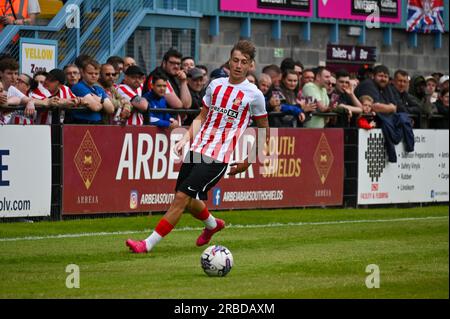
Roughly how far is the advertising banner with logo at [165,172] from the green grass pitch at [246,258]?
1.31 ft

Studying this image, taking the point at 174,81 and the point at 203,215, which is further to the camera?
the point at 174,81

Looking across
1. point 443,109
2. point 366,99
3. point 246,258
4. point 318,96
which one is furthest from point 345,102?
point 246,258

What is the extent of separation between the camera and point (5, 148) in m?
16.6

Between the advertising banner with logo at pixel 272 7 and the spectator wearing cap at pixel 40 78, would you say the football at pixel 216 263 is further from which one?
the advertising banner with logo at pixel 272 7

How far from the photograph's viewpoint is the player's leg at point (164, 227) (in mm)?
13227

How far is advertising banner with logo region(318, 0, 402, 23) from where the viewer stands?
31422 mm

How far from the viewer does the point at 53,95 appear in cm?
1777

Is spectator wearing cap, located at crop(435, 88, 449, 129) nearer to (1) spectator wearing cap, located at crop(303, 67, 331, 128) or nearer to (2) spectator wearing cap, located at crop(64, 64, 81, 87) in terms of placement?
(1) spectator wearing cap, located at crop(303, 67, 331, 128)

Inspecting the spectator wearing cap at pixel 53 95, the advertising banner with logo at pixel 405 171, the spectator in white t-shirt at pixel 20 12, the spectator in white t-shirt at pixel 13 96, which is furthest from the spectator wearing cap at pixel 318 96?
the spectator in white t-shirt at pixel 13 96

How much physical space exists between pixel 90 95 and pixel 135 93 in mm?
1508

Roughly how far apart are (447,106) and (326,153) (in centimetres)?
422

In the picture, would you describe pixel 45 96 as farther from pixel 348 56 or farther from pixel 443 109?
pixel 348 56
